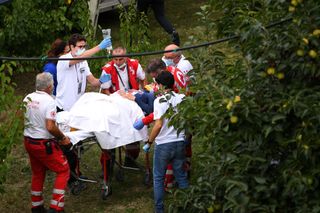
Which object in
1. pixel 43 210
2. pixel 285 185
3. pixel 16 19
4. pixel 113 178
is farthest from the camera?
pixel 16 19

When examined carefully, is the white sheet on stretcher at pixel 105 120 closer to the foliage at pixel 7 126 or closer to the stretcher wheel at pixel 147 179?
the foliage at pixel 7 126

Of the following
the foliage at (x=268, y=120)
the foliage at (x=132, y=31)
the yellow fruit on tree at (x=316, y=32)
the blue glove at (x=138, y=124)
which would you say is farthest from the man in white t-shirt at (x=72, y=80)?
the yellow fruit on tree at (x=316, y=32)

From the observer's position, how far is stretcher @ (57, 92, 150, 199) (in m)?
7.67

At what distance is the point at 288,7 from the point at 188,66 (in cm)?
344

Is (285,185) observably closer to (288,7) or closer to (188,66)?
(288,7)

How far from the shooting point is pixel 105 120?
25.2 feet

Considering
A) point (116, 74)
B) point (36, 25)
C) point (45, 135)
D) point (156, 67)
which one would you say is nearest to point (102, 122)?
point (45, 135)

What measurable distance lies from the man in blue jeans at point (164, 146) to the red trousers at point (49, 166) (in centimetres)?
90

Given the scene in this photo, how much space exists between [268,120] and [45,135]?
3.28m

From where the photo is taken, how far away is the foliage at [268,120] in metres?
4.71

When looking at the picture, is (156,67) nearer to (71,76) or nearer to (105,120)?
(105,120)

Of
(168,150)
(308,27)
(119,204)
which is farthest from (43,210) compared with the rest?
(308,27)

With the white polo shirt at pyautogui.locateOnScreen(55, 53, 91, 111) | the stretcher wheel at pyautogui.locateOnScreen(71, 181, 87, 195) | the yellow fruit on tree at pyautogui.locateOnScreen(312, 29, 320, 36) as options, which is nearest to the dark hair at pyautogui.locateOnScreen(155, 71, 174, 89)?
the white polo shirt at pyautogui.locateOnScreen(55, 53, 91, 111)

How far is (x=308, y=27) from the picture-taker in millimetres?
4754
